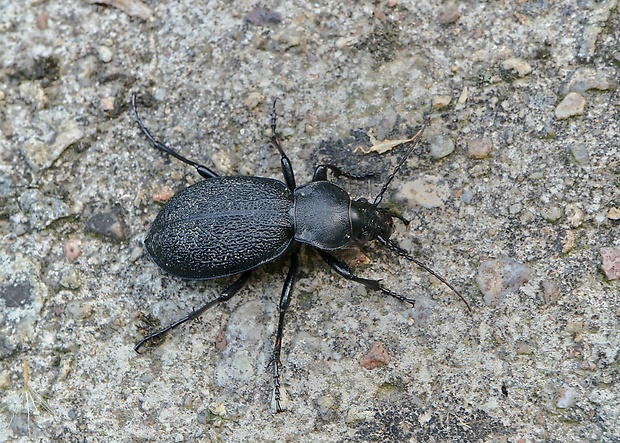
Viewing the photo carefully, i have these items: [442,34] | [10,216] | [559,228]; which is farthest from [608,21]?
[10,216]

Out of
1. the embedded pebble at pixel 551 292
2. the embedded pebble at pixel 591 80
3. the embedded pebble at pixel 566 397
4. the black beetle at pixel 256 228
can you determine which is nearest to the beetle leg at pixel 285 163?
the black beetle at pixel 256 228

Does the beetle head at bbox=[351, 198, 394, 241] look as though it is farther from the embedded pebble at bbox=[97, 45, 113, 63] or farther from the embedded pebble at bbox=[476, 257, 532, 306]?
the embedded pebble at bbox=[97, 45, 113, 63]

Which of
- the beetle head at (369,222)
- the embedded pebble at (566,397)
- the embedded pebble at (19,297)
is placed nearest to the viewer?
the embedded pebble at (566,397)

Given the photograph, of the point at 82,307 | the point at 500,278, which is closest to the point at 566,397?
the point at 500,278

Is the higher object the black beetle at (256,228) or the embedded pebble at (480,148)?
the embedded pebble at (480,148)

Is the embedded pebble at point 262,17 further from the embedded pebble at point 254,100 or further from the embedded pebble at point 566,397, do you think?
the embedded pebble at point 566,397

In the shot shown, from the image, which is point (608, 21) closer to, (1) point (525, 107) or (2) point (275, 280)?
(1) point (525, 107)

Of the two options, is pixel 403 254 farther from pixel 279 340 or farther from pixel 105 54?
pixel 105 54
